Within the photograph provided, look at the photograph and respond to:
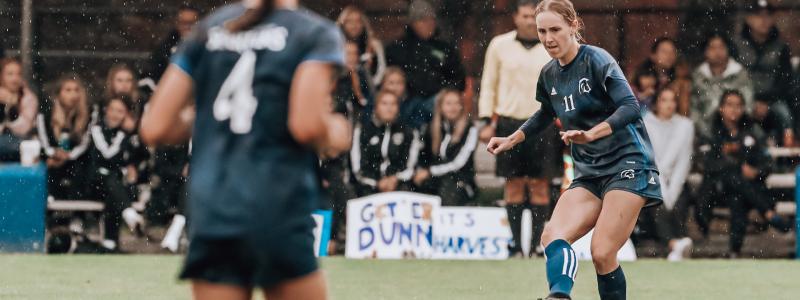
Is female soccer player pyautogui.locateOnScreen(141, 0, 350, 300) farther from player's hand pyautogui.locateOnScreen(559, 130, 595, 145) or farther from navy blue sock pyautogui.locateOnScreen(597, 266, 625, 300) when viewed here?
navy blue sock pyautogui.locateOnScreen(597, 266, 625, 300)

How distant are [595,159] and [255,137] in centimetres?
357

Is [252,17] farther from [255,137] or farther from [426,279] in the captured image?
[426,279]

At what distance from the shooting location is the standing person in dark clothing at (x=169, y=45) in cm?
1303

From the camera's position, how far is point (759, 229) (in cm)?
1359

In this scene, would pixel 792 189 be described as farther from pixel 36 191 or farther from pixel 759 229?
pixel 36 191

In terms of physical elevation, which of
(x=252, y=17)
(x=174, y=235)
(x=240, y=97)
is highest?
(x=252, y=17)

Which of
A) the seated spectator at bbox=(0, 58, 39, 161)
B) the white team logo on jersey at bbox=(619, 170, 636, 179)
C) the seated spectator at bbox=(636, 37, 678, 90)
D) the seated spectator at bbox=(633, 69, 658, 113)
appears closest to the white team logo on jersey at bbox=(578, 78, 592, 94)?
the white team logo on jersey at bbox=(619, 170, 636, 179)

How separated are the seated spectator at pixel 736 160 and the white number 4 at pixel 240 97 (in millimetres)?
9681

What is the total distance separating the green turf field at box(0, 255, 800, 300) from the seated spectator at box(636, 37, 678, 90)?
6.26ft

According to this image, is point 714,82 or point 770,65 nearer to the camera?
point 714,82

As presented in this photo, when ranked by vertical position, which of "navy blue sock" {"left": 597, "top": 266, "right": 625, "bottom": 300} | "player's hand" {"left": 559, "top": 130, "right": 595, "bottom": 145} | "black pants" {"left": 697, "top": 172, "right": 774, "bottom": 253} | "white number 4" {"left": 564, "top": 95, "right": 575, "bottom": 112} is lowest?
"black pants" {"left": 697, "top": 172, "right": 774, "bottom": 253}

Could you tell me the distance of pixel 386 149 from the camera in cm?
1275

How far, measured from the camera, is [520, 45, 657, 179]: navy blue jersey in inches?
281

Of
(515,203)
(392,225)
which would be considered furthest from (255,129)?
(392,225)
